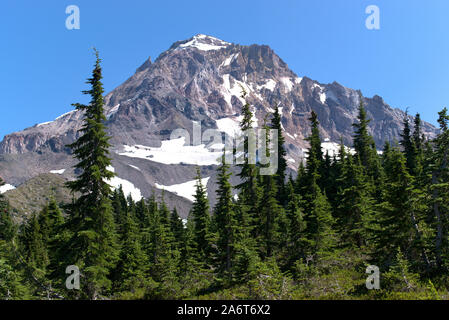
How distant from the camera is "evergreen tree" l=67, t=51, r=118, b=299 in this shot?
18.0 m

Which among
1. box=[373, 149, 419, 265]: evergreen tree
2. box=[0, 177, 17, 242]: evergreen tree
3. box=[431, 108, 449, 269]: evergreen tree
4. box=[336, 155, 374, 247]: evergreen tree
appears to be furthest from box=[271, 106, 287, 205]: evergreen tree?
box=[0, 177, 17, 242]: evergreen tree

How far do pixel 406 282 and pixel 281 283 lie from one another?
5584 mm

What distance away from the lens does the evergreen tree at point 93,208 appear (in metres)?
18.0

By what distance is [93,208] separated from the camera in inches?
732

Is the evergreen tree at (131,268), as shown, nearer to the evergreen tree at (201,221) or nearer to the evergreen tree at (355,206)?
the evergreen tree at (201,221)

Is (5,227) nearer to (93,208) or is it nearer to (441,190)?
(93,208)

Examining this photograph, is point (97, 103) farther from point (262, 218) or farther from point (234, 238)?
point (262, 218)

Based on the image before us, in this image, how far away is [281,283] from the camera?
15.7 m

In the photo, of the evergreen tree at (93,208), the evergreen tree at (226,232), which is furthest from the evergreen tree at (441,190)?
the evergreen tree at (93,208)

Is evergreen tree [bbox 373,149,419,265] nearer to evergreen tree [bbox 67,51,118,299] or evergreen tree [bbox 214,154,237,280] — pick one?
evergreen tree [bbox 214,154,237,280]

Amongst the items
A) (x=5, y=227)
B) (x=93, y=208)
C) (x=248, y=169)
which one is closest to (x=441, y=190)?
(x=248, y=169)

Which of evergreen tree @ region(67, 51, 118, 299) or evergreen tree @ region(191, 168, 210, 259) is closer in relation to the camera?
evergreen tree @ region(67, 51, 118, 299)

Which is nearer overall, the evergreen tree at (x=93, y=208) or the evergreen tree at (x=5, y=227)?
the evergreen tree at (x=5, y=227)
